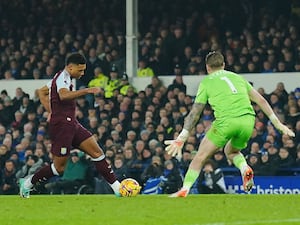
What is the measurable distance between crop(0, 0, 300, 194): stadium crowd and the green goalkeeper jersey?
22.8 feet

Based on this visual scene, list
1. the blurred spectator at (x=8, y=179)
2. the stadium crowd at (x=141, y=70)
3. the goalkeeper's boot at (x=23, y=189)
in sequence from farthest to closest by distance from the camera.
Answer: the blurred spectator at (x=8, y=179) < the stadium crowd at (x=141, y=70) < the goalkeeper's boot at (x=23, y=189)

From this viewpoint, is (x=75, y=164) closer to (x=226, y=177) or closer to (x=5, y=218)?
(x=226, y=177)

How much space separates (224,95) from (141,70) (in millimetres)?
12566

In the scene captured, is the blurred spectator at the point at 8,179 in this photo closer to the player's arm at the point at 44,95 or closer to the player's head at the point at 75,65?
the player's arm at the point at 44,95

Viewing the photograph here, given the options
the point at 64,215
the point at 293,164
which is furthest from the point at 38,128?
the point at 64,215

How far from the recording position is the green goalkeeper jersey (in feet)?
49.7

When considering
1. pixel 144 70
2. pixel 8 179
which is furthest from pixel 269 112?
pixel 144 70

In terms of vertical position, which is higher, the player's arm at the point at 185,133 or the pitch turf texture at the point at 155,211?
the player's arm at the point at 185,133

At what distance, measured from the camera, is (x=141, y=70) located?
27.7 metres

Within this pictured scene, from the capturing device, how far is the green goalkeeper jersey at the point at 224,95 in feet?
49.7

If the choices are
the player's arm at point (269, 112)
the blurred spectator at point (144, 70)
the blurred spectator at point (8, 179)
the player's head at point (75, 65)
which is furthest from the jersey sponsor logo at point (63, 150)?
the blurred spectator at point (144, 70)

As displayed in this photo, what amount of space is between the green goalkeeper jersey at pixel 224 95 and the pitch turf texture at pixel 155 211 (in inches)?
46.9

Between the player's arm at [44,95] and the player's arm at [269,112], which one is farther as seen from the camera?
the player's arm at [44,95]

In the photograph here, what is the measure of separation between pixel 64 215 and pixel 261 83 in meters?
14.0
